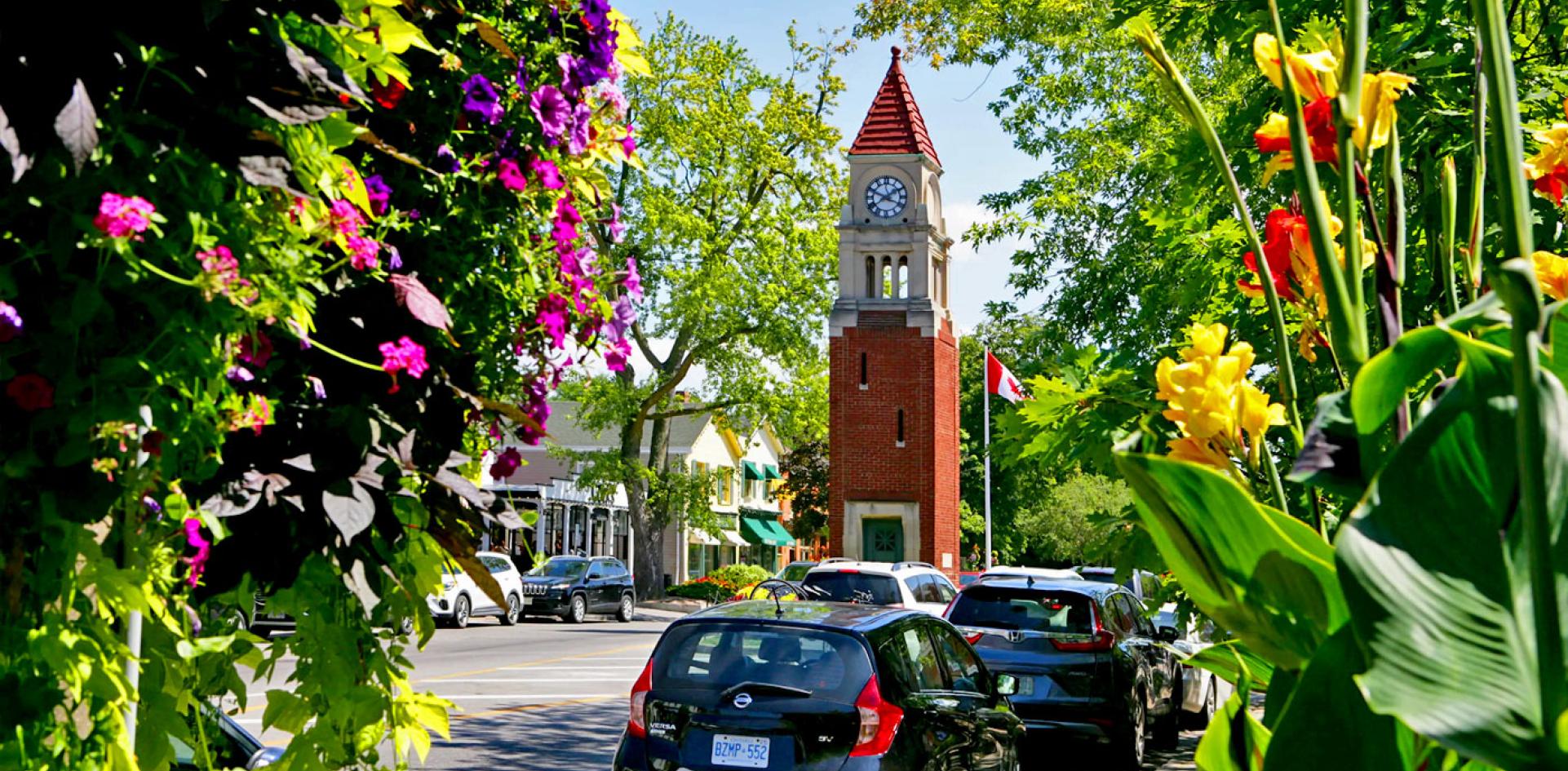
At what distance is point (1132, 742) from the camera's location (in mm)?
12961

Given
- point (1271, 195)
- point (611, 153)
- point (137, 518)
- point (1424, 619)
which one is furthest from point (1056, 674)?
point (1424, 619)

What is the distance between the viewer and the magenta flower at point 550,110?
3217 millimetres

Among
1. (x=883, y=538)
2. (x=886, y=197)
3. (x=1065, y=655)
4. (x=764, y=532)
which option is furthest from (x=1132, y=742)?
(x=764, y=532)

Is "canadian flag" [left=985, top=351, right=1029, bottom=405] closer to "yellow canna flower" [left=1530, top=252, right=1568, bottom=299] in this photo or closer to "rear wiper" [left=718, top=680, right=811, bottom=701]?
"rear wiper" [left=718, top=680, right=811, bottom=701]

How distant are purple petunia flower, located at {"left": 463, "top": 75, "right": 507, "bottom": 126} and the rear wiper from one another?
550cm

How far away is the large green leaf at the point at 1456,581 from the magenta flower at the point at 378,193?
7.33 feet

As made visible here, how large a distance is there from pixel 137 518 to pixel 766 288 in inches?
1489

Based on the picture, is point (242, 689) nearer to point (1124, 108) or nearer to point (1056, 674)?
point (1056, 674)

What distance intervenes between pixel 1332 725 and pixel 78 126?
6.22 ft

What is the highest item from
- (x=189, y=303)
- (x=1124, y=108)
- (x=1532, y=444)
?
(x=1124, y=108)

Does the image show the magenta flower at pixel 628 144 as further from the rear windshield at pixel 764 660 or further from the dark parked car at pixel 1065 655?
the dark parked car at pixel 1065 655

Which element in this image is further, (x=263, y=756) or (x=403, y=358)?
(x=263, y=756)

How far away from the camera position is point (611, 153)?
3488 millimetres

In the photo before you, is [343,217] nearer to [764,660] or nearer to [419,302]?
[419,302]
